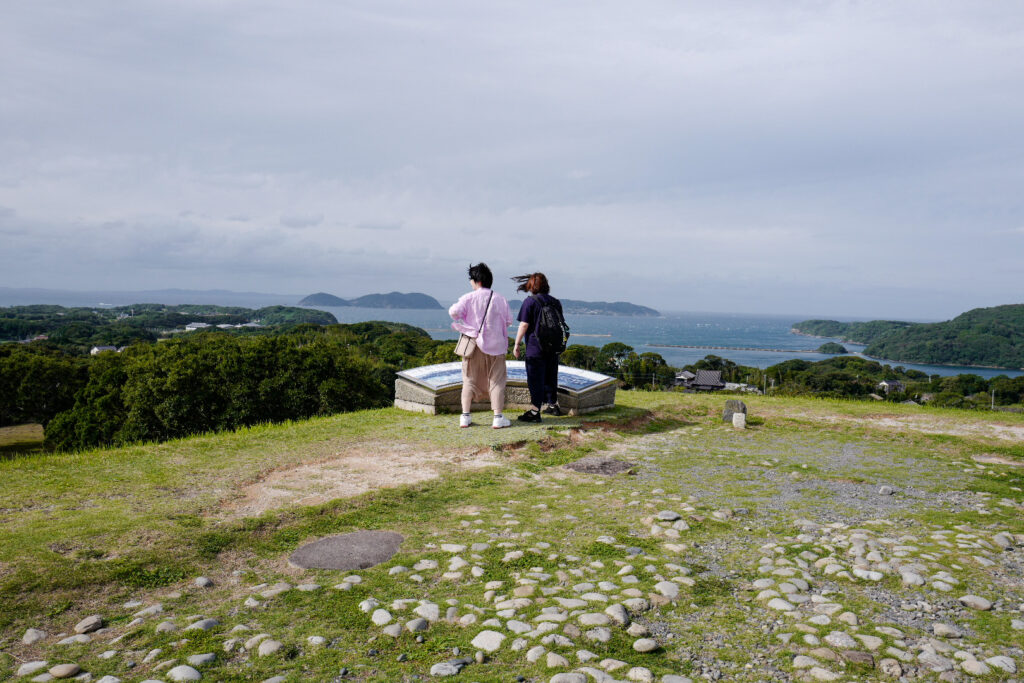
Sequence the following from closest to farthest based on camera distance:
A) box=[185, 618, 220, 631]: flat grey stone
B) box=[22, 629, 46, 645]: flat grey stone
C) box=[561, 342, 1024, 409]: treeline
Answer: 1. box=[22, 629, 46, 645]: flat grey stone
2. box=[185, 618, 220, 631]: flat grey stone
3. box=[561, 342, 1024, 409]: treeline

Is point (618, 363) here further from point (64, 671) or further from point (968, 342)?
point (968, 342)

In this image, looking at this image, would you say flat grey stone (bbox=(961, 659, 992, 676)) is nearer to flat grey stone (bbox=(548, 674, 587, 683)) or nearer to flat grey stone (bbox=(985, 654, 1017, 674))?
flat grey stone (bbox=(985, 654, 1017, 674))

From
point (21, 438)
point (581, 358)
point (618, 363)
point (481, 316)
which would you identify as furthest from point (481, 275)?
point (618, 363)

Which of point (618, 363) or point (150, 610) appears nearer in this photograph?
point (150, 610)

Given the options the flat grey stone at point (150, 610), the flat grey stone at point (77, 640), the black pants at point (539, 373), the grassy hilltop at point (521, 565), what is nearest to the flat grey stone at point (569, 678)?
the grassy hilltop at point (521, 565)

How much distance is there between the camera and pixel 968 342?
150750 millimetres

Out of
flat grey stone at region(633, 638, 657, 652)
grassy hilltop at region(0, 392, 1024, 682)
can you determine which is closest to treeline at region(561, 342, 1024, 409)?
grassy hilltop at region(0, 392, 1024, 682)

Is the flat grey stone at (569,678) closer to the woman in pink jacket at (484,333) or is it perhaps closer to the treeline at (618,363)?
the woman in pink jacket at (484,333)

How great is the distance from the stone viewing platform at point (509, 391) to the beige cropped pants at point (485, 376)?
163 cm

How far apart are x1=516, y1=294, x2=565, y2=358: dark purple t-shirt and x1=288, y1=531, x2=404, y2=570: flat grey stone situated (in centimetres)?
564

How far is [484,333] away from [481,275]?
1.00 metres

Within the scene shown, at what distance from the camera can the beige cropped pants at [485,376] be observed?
9.94m

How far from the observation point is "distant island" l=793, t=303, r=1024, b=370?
142m

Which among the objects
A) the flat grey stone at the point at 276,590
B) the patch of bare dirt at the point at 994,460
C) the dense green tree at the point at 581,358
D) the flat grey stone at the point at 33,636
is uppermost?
the flat grey stone at the point at 33,636
